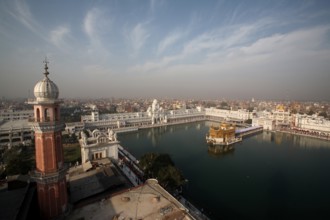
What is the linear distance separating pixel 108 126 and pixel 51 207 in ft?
92.1

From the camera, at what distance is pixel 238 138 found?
25641 millimetres

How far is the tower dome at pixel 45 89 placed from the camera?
5.71 m

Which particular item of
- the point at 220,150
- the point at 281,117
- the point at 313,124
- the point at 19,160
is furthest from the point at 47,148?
the point at 281,117

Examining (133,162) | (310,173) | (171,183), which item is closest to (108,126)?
(133,162)

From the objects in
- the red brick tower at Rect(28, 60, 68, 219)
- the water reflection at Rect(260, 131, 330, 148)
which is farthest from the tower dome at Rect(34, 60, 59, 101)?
the water reflection at Rect(260, 131, 330, 148)

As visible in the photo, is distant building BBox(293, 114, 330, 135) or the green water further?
distant building BBox(293, 114, 330, 135)

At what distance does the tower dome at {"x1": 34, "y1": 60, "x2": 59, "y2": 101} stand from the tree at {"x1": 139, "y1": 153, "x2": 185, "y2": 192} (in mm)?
7266

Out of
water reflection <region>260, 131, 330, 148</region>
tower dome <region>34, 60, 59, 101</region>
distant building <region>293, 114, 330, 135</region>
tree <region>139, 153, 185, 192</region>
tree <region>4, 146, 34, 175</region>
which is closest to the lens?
tower dome <region>34, 60, 59, 101</region>

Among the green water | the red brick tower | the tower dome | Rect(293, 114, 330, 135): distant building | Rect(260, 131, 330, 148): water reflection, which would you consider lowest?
Rect(260, 131, 330, 148): water reflection

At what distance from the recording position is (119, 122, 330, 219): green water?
10.6m

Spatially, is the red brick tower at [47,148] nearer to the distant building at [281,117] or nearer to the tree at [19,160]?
the tree at [19,160]

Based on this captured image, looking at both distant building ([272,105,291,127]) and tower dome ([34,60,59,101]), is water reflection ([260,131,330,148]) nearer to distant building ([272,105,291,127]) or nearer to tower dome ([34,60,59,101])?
distant building ([272,105,291,127])

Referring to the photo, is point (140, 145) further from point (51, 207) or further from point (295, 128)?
point (295, 128)

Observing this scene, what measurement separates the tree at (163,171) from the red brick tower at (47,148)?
5.92 m
